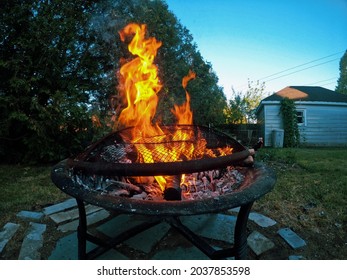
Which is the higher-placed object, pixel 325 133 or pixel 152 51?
pixel 152 51

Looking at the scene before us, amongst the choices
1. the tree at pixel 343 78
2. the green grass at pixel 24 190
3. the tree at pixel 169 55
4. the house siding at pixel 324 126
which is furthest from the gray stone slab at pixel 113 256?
the tree at pixel 343 78

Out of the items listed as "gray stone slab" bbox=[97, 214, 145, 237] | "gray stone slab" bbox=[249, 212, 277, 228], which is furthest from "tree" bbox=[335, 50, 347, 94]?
"gray stone slab" bbox=[97, 214, 145, 237]

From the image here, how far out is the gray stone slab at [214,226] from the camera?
2423 millimetres

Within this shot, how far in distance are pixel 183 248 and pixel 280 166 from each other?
4.48m

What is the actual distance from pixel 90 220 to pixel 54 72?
4.22 m

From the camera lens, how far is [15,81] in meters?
5.12

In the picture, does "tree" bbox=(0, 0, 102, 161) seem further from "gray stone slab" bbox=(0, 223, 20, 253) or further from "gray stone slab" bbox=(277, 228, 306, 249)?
"gray stone slab" bbox=(277, 228, 306, 249)

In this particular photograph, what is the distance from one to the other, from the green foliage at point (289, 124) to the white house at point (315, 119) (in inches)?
11.7

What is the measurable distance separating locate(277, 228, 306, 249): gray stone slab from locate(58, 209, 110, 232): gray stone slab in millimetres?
1932

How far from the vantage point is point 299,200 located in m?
3.46

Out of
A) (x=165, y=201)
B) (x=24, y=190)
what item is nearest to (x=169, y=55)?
(x=24, y=190)

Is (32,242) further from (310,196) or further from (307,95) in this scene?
(307,95)
